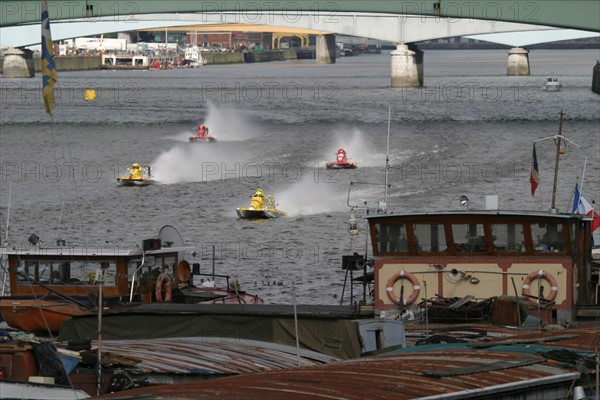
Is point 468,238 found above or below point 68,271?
above

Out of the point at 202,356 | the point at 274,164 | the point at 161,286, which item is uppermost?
the point at 274,164

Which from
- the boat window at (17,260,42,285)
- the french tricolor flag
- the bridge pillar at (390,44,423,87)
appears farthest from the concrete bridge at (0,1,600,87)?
the boat window at (17,260,42,285)

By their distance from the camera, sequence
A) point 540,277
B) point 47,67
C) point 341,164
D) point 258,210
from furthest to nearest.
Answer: point 341,164, point 258,210, point 540,277, point 47,67

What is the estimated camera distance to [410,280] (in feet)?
102

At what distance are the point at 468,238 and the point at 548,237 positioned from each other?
1743mm

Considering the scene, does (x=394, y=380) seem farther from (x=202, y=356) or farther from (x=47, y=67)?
(x=47, y=67)

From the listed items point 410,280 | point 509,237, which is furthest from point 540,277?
point 410,280

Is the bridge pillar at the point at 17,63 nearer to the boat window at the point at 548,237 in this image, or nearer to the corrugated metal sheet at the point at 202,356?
the boat window at the point at 548,237

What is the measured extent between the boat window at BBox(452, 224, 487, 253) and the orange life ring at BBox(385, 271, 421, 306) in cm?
119

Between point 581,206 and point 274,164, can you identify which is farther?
point 274,164

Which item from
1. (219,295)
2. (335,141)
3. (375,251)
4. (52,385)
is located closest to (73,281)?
(219,295)

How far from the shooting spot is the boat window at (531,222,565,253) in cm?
3084

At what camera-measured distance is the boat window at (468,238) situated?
31.0m

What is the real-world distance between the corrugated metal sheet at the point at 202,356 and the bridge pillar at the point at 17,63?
153379 millimetres
